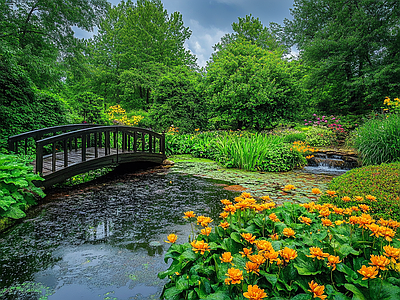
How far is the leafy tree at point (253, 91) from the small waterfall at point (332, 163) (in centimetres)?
342

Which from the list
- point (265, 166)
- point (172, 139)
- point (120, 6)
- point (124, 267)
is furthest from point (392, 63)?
point (120, 6)

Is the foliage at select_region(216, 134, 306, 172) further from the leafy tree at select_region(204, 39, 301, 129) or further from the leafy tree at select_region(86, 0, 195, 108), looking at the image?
the leafy tree at select_region(86, 0, 195, 108)

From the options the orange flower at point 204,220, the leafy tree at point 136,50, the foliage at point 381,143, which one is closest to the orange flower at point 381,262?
the orange flower at point 204,220

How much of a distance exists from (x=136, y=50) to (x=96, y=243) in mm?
19718

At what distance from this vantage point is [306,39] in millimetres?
16938

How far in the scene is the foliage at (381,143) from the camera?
18.3 ft

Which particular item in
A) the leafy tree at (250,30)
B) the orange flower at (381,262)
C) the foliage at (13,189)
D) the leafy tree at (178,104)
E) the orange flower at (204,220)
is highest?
the leafy tree at (250,30)

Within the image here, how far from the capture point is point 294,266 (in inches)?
50.8

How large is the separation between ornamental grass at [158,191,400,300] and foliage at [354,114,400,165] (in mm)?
5181

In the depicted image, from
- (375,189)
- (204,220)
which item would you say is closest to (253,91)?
(375,189)

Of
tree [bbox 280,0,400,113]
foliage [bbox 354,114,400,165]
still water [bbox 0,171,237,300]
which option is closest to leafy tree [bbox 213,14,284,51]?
tree [bbox 280,0,400,113]

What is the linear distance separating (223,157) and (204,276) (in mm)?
6065

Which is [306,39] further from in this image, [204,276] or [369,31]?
[204,276]

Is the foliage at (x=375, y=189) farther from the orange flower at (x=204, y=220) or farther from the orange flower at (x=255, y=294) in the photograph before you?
the orange flower at (x=255, y=294)
